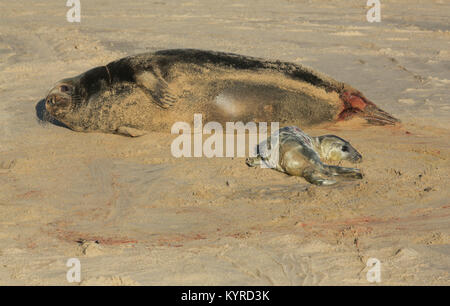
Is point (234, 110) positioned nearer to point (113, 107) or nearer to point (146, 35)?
point (113, 107)

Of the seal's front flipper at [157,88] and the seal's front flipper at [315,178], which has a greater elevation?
the seal's front flipper at [157,88]

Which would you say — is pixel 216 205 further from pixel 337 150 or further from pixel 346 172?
pixel 337 150

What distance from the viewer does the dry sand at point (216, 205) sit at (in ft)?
10.3

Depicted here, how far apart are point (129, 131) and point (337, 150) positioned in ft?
5.85

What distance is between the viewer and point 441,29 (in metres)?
9.82

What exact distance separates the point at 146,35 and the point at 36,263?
6542 millimetres

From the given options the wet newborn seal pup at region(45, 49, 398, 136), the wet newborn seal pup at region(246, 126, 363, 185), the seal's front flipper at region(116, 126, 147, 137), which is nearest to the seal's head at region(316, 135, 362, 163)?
the wet newborn seal pup at region(246, 126, 363, 185)

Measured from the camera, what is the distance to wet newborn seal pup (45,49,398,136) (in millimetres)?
5316

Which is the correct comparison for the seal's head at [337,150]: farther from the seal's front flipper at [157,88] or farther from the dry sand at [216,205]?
the seal's front flipper at [157,88]
